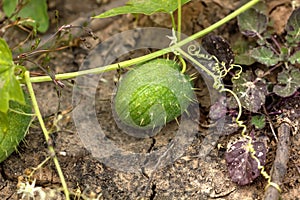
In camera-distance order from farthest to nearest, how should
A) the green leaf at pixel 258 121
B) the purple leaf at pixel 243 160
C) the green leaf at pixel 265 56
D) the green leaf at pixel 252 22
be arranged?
the green leaf at pixel 252 22
the green leaf at pixel 265 56
the green leaf at pixel 258 121
the purple leaf at pixel 243 160

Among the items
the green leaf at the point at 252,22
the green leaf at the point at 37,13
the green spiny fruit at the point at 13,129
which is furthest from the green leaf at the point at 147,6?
the green leaf at the point at 37,13

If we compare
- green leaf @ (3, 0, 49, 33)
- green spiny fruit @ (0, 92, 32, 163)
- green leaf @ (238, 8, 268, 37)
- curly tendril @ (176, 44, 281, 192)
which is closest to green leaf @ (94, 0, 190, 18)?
curly tendril @ (176, 44, 281, 192)

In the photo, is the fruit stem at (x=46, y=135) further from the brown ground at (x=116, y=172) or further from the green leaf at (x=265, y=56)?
the green leaf at (x=265, y=56)

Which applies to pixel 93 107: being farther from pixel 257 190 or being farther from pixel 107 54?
pixel 257 190

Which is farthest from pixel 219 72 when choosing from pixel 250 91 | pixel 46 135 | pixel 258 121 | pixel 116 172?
pixel 46 135

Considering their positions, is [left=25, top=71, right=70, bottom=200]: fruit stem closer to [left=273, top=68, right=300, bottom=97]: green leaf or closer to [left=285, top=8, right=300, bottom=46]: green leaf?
[left=273, top=68, right=300, bottom=97]: green leaf

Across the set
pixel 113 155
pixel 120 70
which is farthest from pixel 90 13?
pixel 113 155
